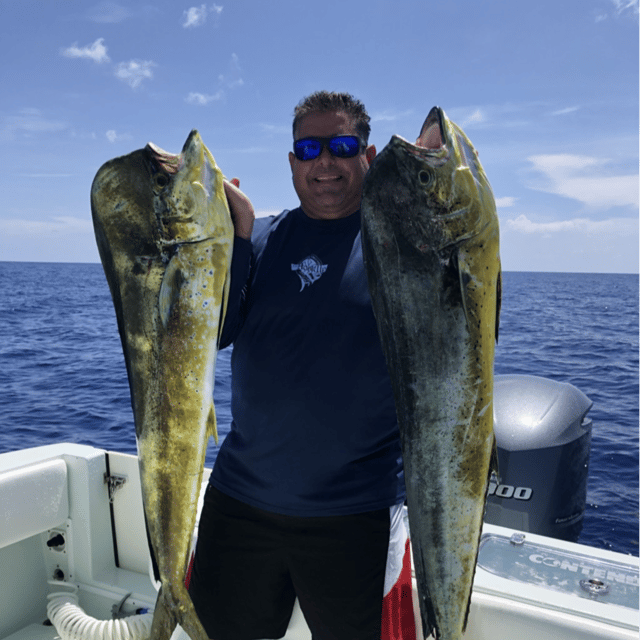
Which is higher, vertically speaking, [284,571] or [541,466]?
[284,571]

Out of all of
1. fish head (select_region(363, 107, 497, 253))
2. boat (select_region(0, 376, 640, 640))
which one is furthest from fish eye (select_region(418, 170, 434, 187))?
boat (select_region(0, 376, 640, 640))

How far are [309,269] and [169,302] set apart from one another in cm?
58

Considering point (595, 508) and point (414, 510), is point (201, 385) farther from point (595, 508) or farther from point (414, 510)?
point (595, 508)

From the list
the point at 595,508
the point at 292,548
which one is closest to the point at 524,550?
the point at 292,548

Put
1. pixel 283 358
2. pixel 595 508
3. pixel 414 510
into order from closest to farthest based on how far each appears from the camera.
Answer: pixel 414 510 → pixel 283 358 → pixel 595 508

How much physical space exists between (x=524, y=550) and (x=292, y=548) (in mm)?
1354

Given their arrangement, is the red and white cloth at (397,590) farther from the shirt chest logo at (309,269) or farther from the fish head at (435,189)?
the fish head at (435,189)

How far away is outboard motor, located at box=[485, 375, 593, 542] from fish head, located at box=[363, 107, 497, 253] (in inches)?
131

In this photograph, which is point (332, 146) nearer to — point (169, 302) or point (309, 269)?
point (309, 269)

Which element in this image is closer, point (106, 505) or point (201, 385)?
point (201, 385)

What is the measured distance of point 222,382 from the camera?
1702 cm

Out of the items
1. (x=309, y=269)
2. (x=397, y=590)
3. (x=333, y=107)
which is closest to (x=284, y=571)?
(x=397, y=590)

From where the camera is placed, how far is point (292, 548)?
2.16 metres

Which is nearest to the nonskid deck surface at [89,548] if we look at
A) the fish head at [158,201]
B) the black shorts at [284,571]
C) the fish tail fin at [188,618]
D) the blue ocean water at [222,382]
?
the black shorts at [284,571]
